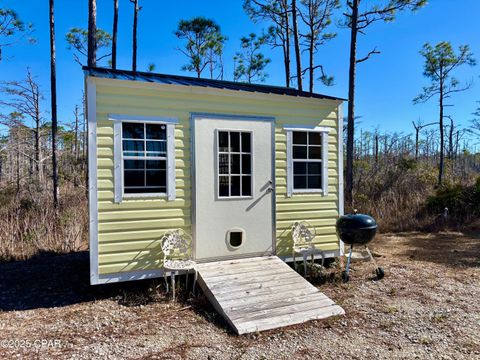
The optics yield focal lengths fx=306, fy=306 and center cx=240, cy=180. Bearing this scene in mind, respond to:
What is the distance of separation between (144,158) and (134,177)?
27 cm

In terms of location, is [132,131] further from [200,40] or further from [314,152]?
[200,40]

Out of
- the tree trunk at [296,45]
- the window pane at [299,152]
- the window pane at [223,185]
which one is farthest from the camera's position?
the tree trunk at [296,45]

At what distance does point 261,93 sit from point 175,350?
3.41 meters

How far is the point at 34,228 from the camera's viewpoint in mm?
6234

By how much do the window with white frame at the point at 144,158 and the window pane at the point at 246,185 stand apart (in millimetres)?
1131

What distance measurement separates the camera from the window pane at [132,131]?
12.7 ft

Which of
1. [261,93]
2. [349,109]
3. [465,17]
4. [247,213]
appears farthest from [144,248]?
[465,17]

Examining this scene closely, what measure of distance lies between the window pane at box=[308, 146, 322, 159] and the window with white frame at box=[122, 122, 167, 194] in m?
2.28

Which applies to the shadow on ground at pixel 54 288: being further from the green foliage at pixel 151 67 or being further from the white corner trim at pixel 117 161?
the green foliage at pixel 151 67

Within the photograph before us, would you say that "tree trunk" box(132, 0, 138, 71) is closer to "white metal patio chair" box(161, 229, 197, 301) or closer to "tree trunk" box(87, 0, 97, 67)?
"tree trunk" box(87, 0, 97, 67)

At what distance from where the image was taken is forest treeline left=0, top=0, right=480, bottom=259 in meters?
7.63

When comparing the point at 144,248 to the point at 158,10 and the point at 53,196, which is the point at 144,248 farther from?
the point at 158,10

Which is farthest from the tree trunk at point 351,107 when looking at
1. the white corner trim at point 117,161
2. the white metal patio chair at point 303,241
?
the white corner trim at point 117,161

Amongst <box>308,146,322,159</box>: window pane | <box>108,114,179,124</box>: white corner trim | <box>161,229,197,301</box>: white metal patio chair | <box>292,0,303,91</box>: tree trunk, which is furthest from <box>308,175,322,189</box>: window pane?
<box>292,0,303,91</box>: tree trunk
